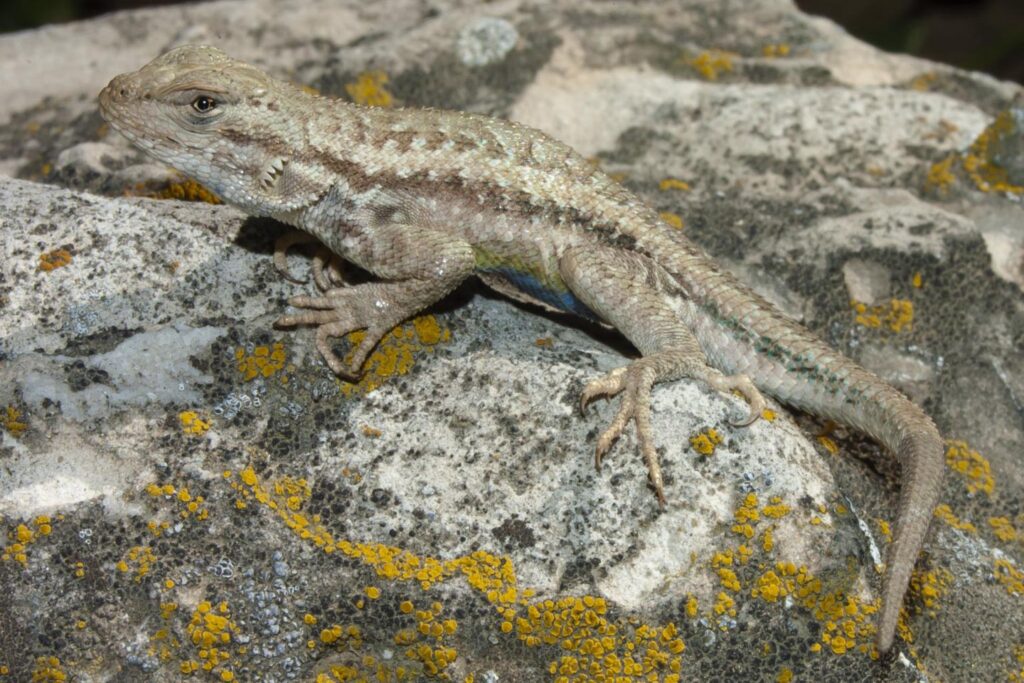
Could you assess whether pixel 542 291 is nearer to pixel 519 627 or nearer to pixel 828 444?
pixel 828 444

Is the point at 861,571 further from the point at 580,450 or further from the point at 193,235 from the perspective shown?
the point at 193,235

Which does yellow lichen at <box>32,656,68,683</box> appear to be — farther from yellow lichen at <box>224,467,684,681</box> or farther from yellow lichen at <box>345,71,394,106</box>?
yellow lichen at <box>345,71,394,106</box>

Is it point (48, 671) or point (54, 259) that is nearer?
point (48, 671)

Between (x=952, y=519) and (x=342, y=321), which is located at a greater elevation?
(x=342, y=321)

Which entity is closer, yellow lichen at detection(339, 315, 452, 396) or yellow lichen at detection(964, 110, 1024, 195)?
yellow lichen at detection(339, 315, 452, 396)

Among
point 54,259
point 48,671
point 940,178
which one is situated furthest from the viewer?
point 940,178

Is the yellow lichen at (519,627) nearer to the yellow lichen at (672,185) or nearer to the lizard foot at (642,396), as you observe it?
the lizard foot at (642,396)

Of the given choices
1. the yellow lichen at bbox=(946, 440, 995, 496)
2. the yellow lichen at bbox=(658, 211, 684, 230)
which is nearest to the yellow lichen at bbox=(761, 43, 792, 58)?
the yellow lichen at bbox=(658, 211, 684, 230)

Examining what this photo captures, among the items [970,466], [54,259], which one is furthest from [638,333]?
[54,259]
